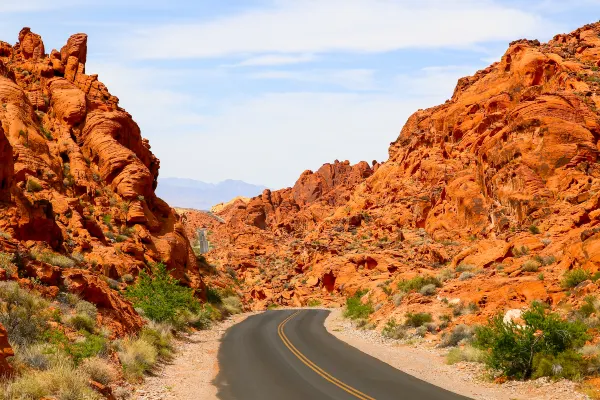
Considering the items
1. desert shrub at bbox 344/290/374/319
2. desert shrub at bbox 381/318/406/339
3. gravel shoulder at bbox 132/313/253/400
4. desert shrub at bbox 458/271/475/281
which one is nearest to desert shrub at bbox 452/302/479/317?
desert shrub at bbox 381/318/406/339

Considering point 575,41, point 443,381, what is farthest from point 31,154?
point 575,41

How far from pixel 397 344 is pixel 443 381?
28.0ft

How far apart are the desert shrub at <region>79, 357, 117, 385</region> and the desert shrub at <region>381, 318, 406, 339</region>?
50.7 ft

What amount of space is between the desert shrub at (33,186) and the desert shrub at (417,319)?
19.8m

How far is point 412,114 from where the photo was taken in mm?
97625

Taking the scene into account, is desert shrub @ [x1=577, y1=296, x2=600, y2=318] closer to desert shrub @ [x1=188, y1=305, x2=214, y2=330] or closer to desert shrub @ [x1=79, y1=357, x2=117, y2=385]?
desert shrub @ [x1=79, y1=357, x2=117, y2=385]

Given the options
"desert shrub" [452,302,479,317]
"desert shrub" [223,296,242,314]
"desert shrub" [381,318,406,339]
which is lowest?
"desert shrub" [223,296,242,314]

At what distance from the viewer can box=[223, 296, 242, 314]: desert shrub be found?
147 ft

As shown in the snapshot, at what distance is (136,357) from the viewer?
1733cm

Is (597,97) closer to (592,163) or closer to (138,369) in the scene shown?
(592,163)

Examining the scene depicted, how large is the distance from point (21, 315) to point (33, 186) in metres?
17.1

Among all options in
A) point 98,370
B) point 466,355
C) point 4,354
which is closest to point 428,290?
point 466,355

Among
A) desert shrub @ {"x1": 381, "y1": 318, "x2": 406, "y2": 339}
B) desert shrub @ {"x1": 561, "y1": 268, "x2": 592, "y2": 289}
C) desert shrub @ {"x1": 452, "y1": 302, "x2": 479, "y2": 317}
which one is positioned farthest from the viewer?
desert shrub @ {"x1": 381, "y1": 318, "x2": 406, "y2": 339}

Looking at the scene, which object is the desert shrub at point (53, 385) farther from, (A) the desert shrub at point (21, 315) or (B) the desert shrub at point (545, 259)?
(B) the desert shrub at point (545, 259)
